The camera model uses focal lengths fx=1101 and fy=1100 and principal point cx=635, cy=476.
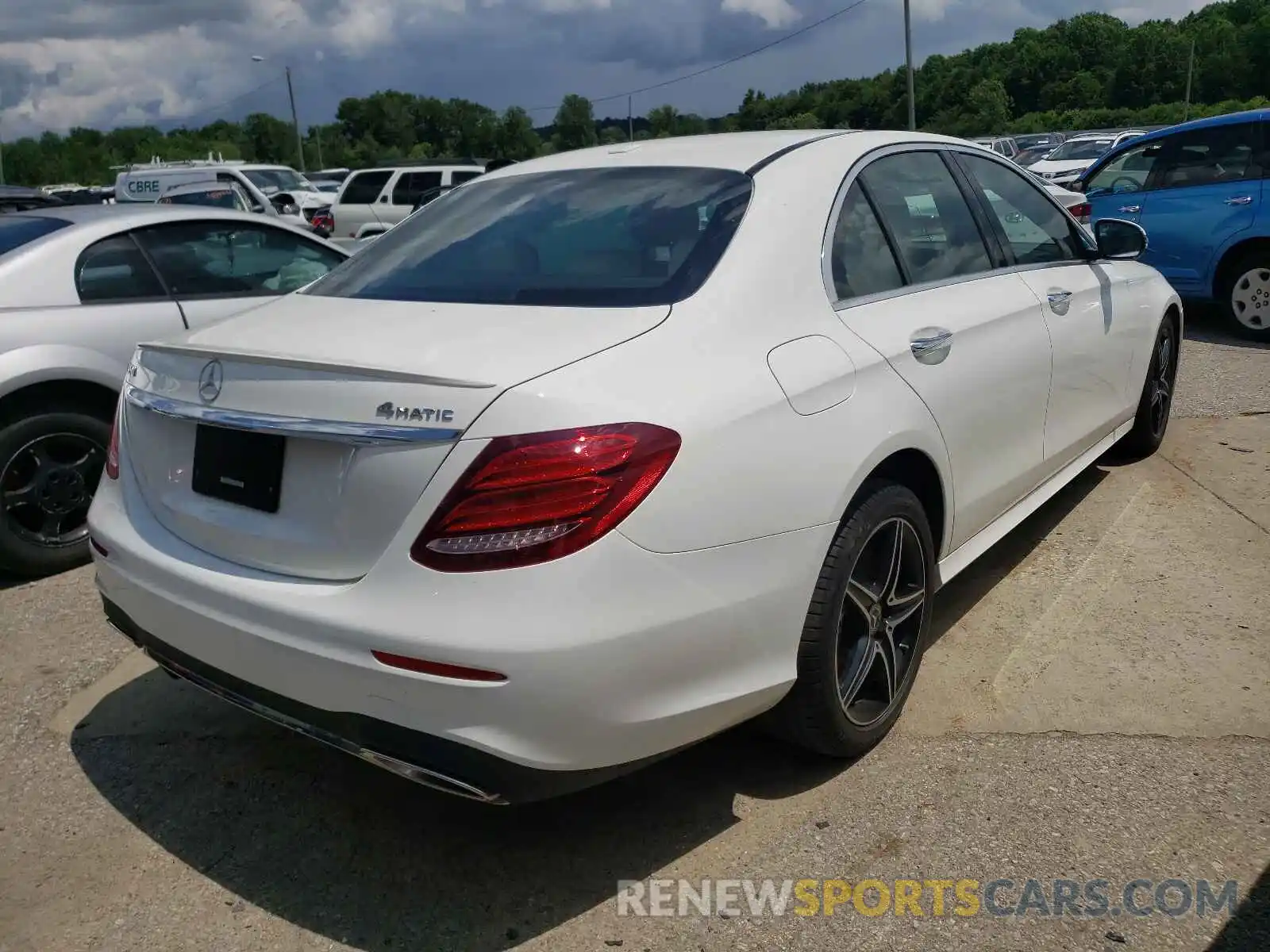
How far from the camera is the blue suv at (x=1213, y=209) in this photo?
27.8 ft

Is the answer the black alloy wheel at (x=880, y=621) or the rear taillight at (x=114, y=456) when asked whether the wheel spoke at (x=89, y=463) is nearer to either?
the rear taillight at (x=114, y=456)

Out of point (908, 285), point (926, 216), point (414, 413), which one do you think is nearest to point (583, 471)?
point (414, 413)

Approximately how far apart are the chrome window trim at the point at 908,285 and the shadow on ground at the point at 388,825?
3.97ft

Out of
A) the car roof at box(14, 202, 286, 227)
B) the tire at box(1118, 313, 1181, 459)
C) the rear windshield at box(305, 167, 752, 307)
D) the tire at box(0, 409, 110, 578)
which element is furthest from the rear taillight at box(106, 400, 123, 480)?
the tire at box(1118, 313, 1181, 459)

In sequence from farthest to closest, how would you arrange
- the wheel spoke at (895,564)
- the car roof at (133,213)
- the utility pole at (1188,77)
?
the utility pole at (1188,77) → the car roof at (133,213) → the wheel spoke at (895,564)

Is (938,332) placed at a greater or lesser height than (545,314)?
lesser

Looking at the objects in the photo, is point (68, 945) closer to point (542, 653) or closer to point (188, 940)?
point (188, 940)

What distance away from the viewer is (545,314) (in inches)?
103

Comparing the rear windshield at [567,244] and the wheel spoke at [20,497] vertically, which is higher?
the rear windshield at [567,244]

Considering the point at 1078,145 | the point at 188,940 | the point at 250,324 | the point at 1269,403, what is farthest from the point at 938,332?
the point at 1078,145

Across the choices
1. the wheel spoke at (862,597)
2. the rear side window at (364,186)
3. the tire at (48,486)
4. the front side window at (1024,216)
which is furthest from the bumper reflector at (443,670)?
the rear side window at (364,186)

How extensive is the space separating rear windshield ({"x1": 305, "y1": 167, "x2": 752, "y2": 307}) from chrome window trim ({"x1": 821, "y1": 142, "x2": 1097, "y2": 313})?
271mm

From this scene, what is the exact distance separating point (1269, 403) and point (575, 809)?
5649 mm

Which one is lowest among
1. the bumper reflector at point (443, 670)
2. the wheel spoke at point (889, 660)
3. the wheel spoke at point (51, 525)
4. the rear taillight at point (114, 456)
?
the wheel spoke at point (889, 660)
